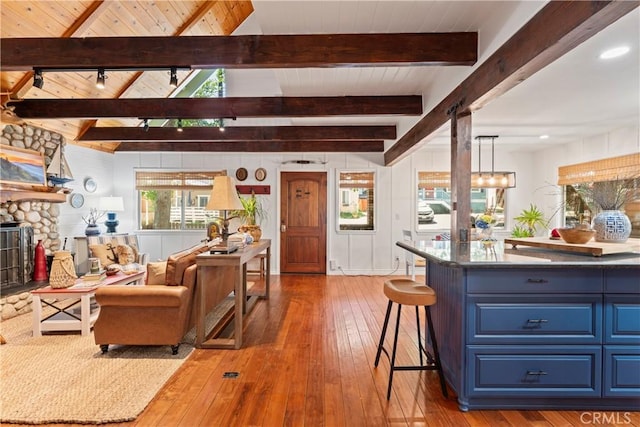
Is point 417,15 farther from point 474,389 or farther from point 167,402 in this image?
point 167,402

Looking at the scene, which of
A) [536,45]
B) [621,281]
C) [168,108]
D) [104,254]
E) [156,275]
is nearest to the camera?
[536,45]

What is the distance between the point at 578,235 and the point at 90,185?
6970 mm

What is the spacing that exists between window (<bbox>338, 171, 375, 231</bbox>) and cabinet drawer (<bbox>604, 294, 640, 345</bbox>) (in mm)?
4456

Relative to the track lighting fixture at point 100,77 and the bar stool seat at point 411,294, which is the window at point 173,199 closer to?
the track lighting fixture at point 100,77

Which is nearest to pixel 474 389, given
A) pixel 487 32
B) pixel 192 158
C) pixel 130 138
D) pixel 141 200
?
pixel 487 32

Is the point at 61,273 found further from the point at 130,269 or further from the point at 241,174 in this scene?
the point at 241,174

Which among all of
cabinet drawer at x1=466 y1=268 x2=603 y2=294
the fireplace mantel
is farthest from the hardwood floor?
the fireplace mantel

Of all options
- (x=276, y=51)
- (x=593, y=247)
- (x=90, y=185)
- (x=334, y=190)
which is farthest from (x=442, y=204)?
(x=90, y=185)

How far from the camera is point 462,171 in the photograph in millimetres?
2789

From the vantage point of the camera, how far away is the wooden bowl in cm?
219

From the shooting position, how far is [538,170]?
606 centimetres

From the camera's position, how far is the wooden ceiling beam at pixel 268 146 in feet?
19.0

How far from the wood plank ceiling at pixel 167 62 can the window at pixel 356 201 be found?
2.39 ft

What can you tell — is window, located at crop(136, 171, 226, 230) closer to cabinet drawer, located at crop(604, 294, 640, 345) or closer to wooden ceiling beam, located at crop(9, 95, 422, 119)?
wooden ceiling beam, located at crop(9, 95, 422, 119)
